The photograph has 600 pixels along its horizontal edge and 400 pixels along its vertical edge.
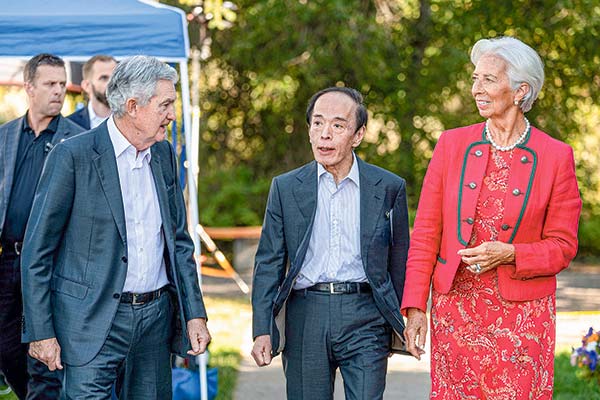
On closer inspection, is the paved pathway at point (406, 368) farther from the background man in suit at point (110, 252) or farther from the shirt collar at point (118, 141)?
the shirt collar at point (118, 141)

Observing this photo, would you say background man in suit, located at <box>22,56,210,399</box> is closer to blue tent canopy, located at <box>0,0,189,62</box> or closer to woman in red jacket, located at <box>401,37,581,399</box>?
woman in red jacket, located at <box>401,37,581,399</box>

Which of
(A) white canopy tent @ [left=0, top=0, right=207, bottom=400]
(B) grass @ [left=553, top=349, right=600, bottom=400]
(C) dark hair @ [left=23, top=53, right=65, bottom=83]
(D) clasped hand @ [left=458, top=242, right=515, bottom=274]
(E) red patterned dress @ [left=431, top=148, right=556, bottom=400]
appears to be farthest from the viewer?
(B) grass @ [left=553, top=349, right=600, bottom=400]

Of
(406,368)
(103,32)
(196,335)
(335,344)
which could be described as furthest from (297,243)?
(406,368)

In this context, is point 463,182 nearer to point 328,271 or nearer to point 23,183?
point 328,271

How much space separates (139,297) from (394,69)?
12587 millimetres

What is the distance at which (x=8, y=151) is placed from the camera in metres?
6.06

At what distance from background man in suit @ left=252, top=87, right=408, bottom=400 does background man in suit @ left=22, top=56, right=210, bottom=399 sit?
434 mm

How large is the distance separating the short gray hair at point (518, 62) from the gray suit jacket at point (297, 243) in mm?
828

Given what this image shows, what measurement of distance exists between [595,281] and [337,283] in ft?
36.5

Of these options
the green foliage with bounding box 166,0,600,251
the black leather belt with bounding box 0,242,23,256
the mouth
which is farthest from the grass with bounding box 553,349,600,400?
the green foliage with bounding box 166,0,600,251

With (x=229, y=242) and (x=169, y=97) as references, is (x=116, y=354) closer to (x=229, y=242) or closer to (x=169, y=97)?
(x=169, y=97)

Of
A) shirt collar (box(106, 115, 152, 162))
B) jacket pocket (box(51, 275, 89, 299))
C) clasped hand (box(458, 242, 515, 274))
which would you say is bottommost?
jacket pocket (box(51, 275, 89, 299))

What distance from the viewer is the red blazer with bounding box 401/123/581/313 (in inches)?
164

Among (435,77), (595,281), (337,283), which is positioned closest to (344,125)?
(337,283)
